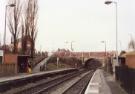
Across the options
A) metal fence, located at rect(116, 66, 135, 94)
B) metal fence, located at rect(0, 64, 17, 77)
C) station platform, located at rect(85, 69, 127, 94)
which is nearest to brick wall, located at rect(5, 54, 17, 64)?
metal fence, located at rect(0, 64, 17, 77)

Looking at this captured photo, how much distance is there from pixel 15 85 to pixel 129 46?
88867 millimetres

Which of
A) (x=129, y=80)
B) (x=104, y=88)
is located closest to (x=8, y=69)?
(x=104, y=88)

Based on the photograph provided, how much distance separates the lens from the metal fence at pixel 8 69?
190 feet

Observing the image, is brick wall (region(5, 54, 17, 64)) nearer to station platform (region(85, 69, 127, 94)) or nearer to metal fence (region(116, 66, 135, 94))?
station platform (region(85, 69, 127, 94))

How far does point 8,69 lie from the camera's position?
61.1m

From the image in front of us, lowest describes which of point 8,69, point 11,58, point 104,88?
point 104,88

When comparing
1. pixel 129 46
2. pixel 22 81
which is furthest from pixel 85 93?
pixel 129 46

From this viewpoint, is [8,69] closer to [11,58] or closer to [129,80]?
[11,58]

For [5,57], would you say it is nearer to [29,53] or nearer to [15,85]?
[29,53]

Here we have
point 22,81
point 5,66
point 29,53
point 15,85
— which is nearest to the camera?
point 15,85

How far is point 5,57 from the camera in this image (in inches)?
2598

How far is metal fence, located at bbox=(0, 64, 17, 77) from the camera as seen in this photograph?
57950mm

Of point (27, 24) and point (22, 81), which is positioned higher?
point (27, 24)

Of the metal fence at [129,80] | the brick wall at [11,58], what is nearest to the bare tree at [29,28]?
the brick wall at [11,58]
